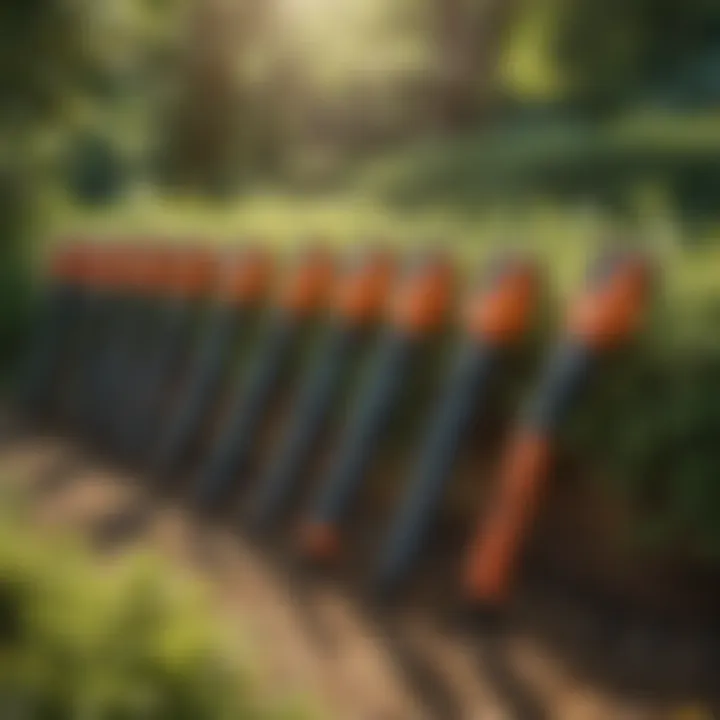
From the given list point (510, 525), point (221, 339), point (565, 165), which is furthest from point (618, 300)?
point (221, 339)

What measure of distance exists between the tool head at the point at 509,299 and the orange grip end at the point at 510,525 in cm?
11

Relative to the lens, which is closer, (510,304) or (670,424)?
(670,424)

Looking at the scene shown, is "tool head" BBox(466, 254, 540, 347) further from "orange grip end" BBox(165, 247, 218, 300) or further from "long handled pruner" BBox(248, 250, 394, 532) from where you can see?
"orange grip end" BBox(165, 247, 218, 300)

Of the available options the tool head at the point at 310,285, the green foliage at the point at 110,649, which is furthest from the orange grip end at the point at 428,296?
the green foliage at the point at 110,649

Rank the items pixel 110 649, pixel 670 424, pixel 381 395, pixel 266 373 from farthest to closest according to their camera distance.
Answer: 1. pixel 266 373
2. pixel 381 395
3. pixel 670 424
4. pixel 110 649

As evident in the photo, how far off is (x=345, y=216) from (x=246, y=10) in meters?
0.25

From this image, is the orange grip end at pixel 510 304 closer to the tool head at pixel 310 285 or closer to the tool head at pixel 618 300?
the tool head at pixel 618 300

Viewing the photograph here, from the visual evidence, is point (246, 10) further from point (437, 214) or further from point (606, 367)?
point (606, 367)

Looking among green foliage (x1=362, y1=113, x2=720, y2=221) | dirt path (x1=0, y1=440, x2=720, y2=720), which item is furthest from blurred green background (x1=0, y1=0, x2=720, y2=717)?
dirt path (x1=0, y1=440, x2=720, y2=720)

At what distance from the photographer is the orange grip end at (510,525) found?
127 cm

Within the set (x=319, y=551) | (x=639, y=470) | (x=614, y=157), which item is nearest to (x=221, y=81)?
(x=614, y=157)

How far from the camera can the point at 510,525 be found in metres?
1.27

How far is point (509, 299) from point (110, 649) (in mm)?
580

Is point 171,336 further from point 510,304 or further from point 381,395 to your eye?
point 510,304
